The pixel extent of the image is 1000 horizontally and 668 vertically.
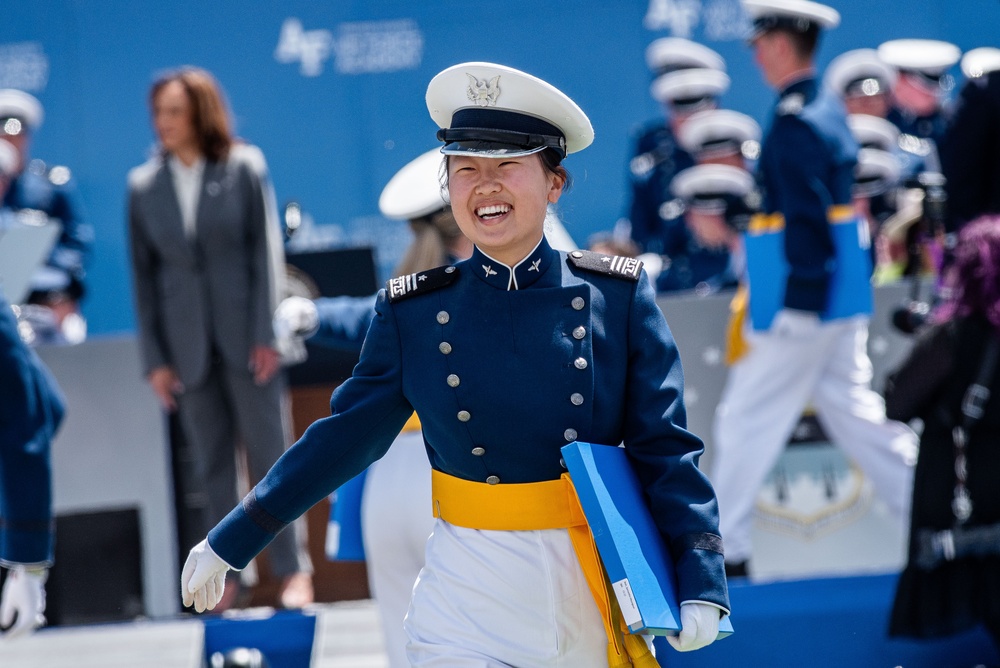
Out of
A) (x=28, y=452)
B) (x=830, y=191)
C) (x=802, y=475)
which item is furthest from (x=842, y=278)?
(x=28, y=452)

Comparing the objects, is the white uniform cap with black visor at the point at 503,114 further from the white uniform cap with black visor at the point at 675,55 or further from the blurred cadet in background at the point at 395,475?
the white uniform cap with black visor at the point at 675,55

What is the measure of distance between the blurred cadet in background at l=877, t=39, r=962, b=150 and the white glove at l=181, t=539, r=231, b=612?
235 inches

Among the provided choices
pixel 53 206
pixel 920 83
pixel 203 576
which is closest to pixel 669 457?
pixel 203 576

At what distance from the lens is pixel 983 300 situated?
4.50 meters

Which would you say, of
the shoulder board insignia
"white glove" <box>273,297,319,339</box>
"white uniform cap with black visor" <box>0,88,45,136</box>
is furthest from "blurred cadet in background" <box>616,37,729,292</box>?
"white glove" <box>273,297,319,339</box>

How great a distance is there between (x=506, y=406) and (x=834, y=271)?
10.8 feet

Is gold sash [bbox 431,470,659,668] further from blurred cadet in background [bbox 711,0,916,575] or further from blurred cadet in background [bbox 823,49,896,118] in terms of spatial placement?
blurred cadet in background [bbox 823,49,896,118]

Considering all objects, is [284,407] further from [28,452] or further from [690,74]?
[690,74]

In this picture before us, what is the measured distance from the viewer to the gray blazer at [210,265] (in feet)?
18.3

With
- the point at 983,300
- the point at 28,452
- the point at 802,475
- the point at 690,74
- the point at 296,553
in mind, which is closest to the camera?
the point at 28,452

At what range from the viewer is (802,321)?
222 inches

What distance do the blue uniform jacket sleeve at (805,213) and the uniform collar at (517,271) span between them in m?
3.05

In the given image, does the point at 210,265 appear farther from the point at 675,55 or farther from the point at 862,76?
the point at 862,76

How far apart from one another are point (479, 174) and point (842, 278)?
3.26 m
